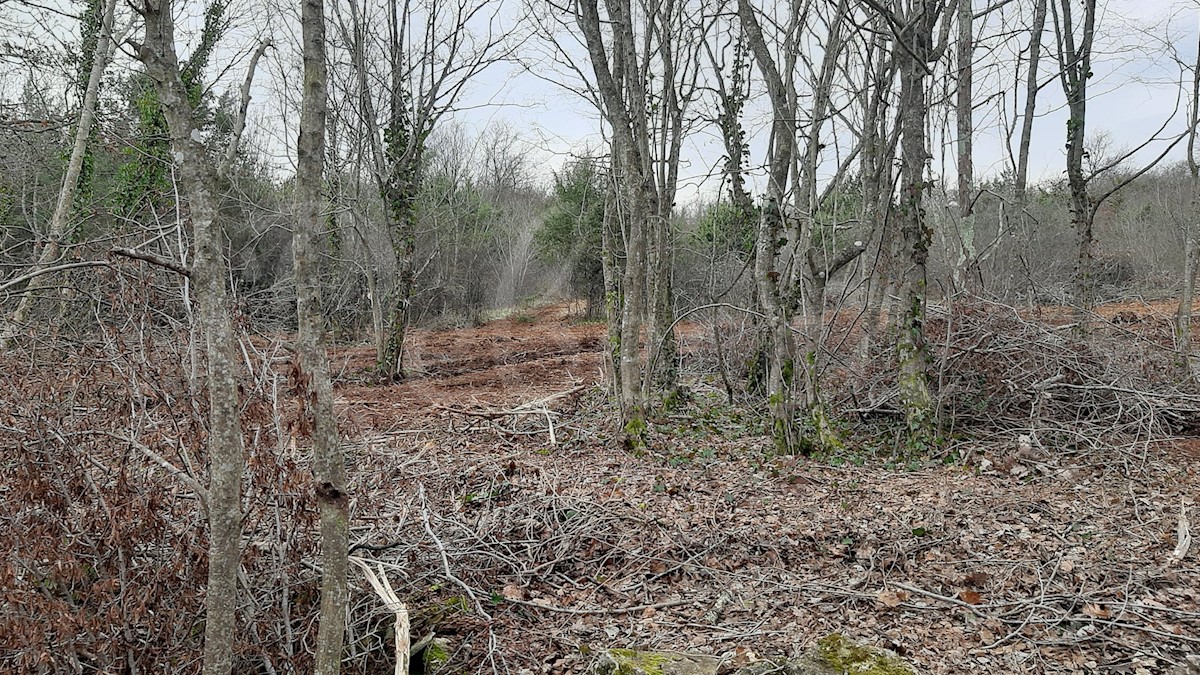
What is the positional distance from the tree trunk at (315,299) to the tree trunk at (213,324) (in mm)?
273

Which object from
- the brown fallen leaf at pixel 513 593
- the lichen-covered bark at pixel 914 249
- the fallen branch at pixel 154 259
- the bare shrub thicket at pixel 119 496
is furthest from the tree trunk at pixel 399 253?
the fallen branch at pixel 154 259

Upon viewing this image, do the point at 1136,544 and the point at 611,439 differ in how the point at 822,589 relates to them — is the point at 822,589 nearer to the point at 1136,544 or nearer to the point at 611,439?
the point at 1136,544

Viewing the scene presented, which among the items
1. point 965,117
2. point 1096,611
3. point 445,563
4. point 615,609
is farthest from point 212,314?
point 965,117

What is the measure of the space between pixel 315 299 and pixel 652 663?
213 centimetres

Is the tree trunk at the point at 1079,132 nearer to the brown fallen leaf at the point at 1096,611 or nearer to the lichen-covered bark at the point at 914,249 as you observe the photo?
the lichen-covered bark at the point at 914,249

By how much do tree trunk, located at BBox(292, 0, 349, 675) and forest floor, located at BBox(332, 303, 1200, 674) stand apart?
1.30 m

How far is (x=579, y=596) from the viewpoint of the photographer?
4.31 meters

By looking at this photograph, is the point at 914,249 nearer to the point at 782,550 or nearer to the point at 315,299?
the point at 782,550

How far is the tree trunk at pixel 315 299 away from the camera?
2682mm

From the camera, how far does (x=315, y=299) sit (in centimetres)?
276

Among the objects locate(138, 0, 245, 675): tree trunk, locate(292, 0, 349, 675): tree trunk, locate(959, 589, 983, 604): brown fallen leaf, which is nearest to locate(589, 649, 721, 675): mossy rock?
locate(292, 0, 349, 675): tree trunk

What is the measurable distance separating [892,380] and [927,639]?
424cm

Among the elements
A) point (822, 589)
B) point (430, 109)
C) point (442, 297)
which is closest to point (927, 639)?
point (822, 589)

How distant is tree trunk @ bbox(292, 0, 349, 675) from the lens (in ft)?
8.80
